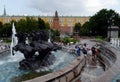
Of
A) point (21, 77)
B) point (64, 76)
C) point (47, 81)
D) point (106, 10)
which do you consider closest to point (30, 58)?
point (21, 77)

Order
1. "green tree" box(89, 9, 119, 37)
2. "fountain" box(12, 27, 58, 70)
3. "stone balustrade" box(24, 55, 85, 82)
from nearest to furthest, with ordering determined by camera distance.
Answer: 1. "stone balustrade" box(24, 55, 85, 82)
2. "fountain" box(12, 27, 58, 70)
3. "green tree" box(89, 9, 119, 37)

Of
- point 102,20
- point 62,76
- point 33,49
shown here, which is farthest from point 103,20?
point 62,76

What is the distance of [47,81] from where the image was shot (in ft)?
32.9

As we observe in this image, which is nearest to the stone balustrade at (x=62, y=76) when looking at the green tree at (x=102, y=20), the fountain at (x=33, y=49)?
the fountain at (x=33, y=49)

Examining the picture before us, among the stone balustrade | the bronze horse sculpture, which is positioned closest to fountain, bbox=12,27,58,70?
the bronze horse sculpture

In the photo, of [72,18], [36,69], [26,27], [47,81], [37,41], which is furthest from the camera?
[72,18]

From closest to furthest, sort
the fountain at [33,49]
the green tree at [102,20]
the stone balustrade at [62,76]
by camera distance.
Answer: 1. the stone balustrade at [62,76]
2. the fountain at [33,49]
3. the green tree at [102,20]

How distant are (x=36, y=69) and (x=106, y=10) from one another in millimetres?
59546

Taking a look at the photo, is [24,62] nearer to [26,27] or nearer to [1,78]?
[1,78]

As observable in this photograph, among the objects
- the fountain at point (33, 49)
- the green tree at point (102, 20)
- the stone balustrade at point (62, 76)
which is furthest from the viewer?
the green tree at point (102, 20)

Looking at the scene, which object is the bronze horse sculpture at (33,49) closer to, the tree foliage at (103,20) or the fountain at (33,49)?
the fountain at (33,49)

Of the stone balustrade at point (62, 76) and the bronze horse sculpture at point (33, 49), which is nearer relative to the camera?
the stone balustrade at point (62, 76)

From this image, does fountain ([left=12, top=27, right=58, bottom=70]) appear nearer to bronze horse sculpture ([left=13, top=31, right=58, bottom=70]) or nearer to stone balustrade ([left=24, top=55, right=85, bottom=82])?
bronze horse sculpture ([left=13, top=31, right=58, bottom=70])

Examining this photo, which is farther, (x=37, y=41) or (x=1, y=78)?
(x=37, y=41)
